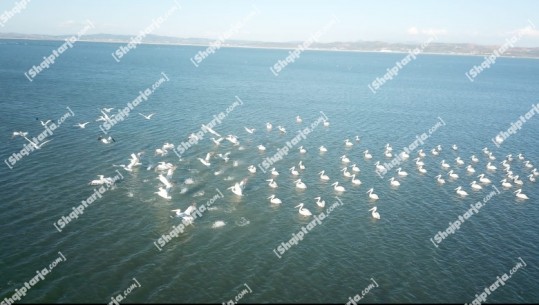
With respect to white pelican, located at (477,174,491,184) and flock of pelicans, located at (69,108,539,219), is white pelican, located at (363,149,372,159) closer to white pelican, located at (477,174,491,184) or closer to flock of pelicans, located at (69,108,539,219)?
flock of pelicans, located at (69,108,539,219)

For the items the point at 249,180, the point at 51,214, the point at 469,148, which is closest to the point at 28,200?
the point at 51,214

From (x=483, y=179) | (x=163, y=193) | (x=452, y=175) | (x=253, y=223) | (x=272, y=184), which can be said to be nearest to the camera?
(x=253, y=223)

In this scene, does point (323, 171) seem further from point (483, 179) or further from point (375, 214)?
point (483, 179)

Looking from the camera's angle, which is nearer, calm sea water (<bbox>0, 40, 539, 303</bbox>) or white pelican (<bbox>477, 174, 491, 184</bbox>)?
calm sea water (<bbox>0, 40, 539, 303</bbox>)

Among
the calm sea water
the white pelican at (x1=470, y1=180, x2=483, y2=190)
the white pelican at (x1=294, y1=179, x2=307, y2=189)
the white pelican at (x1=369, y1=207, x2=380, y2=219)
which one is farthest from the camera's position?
the white pelican at (x1=470, y1=180, x2=483, y2=190)

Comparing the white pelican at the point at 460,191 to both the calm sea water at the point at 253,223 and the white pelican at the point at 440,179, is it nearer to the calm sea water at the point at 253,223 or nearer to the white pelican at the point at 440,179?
the calm sea water at the point at 253,223

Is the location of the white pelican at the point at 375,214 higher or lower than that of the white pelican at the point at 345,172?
lower

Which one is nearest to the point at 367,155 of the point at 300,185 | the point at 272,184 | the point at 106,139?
the point at 300,185

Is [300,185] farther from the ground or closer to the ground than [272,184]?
closer to the ground

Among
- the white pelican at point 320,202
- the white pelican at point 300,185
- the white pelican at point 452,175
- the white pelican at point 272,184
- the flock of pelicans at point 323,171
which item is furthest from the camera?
the white pelican at point 452,175

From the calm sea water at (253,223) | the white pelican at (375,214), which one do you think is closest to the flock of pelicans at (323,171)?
the white pelican at (375,214)

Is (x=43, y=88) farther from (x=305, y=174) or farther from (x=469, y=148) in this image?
(x=469, y=148)

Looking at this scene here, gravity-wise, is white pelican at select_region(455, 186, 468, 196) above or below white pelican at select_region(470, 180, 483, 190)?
above

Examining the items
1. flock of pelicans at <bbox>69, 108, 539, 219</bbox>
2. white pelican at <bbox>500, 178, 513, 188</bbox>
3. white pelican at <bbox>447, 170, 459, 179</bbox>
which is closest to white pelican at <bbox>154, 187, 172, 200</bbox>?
flock of pelicans at <bbox>69, 108, 539, 219</bbox>
